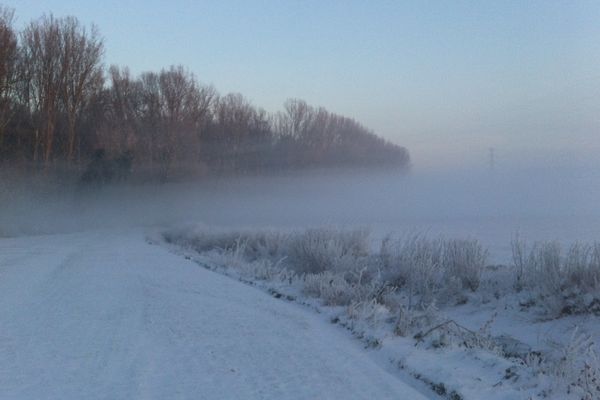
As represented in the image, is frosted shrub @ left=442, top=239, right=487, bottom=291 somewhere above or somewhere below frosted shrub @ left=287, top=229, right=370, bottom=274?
above

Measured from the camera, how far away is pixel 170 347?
8.32m

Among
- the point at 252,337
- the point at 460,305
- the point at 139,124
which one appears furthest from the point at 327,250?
the point at 139,124

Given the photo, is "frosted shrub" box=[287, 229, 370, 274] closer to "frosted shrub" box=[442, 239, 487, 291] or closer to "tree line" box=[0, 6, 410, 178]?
"frosted shrub" box=[442, 239, 487, 291]

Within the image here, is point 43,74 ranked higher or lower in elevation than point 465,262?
higher

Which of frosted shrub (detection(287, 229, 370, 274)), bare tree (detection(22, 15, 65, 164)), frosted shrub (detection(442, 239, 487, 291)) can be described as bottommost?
frosted shrub (detection(287, 229, 370, 274))

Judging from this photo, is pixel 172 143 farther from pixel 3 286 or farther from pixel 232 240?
pixel 3 286

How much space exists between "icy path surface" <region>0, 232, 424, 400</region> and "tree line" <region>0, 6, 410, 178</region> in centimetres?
3648

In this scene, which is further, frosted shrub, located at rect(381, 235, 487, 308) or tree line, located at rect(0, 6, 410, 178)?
tree line, located at rect(0, 6, 410, 178)

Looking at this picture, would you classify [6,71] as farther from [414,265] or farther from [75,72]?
[414,265]

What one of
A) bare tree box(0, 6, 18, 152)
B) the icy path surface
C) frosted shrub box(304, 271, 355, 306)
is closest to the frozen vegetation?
frosted shrub box(304, 271, 355, 306)

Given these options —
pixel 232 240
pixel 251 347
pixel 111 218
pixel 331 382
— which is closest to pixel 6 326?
pixel 251 347

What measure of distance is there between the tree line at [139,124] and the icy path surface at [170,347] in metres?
36.5

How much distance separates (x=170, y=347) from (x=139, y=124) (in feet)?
192

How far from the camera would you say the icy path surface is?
6.63m
